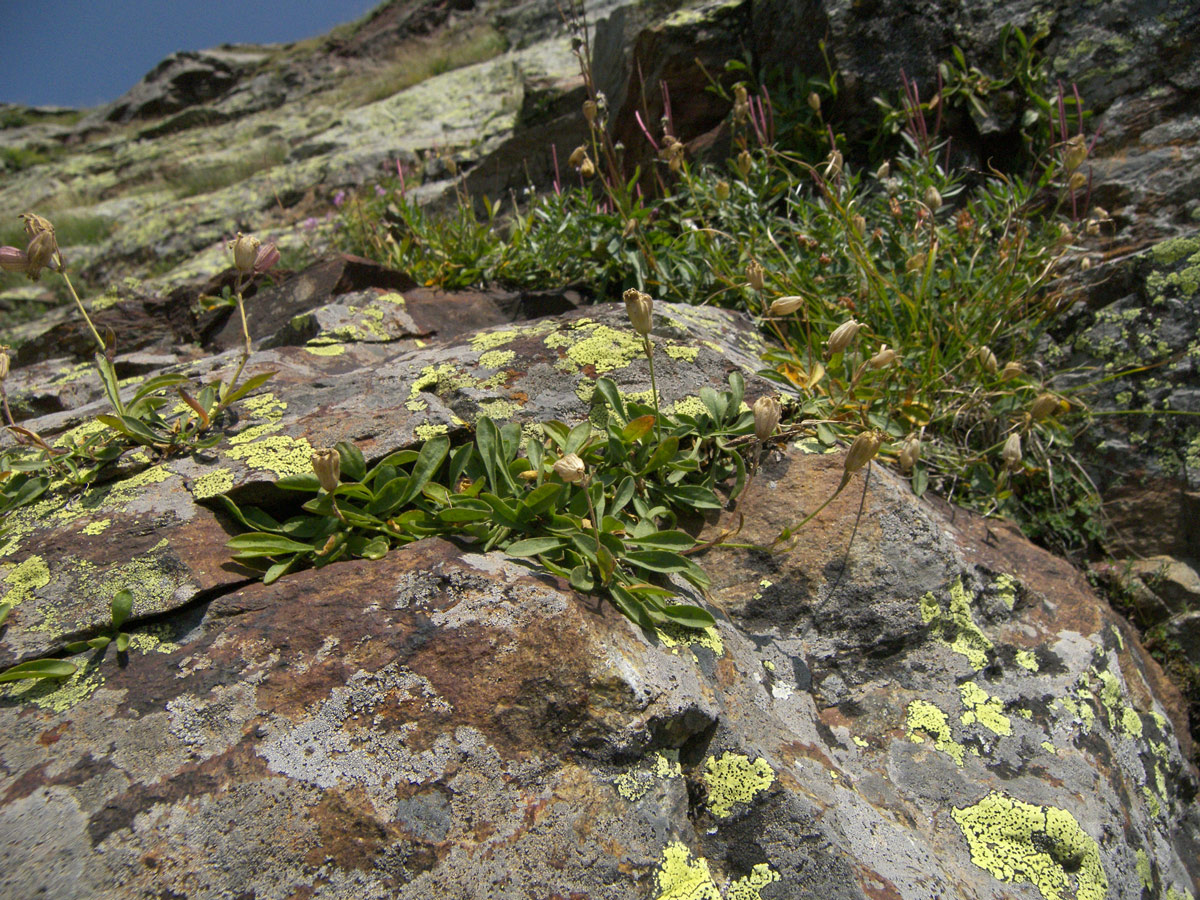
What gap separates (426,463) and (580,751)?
100 cm

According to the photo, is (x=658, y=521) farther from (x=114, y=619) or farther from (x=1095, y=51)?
(x=1095, y=51)

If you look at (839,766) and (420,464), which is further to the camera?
(420,464)

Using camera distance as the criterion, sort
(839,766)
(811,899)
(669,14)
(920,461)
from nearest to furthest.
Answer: (811,899) → (839,766) → (920,461) → (669,14)

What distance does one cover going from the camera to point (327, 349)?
3238mm

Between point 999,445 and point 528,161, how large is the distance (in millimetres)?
7072

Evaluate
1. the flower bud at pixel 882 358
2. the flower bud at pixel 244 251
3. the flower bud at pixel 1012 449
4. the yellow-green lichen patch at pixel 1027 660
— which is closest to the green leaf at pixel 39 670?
the flower bud at pixel 244 251

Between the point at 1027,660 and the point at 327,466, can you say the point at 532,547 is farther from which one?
the point at 1027,660

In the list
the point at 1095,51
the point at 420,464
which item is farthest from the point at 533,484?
the point at 1095,51

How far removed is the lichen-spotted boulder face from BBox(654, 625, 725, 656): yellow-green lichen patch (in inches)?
0.8

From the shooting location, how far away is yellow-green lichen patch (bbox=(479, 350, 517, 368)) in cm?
279

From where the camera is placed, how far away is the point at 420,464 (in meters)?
2.20

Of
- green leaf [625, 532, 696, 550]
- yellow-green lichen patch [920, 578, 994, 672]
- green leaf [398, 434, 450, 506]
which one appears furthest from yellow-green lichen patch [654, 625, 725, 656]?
green leaf [398, 434, 450, 506]

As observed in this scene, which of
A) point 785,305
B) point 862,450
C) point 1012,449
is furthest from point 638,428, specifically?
point 1012,449

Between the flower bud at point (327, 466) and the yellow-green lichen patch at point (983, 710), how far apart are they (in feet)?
6.11
